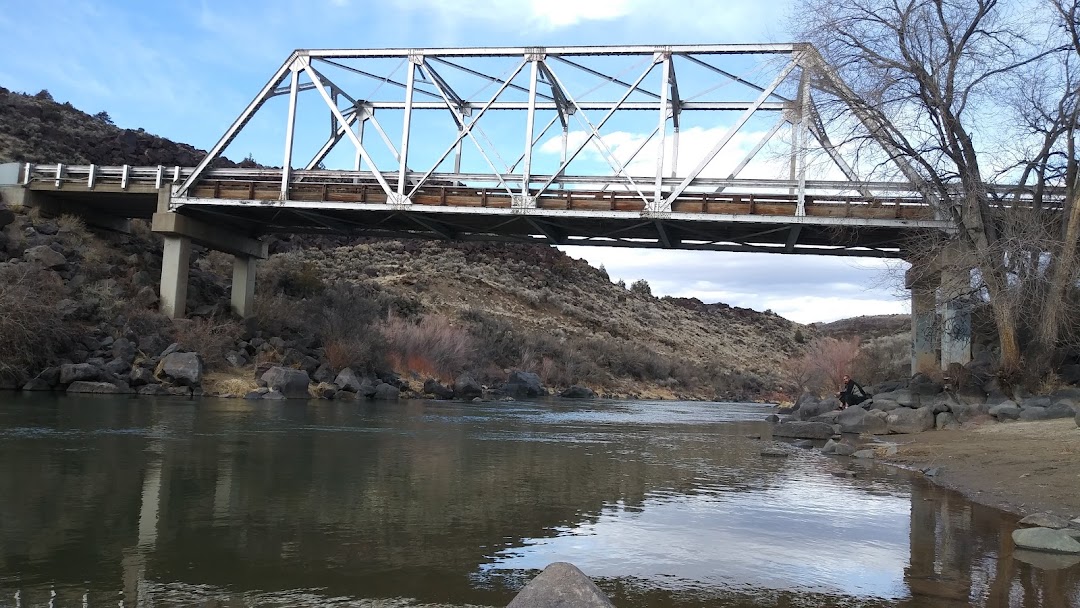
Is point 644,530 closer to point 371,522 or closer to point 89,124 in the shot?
point 371,522

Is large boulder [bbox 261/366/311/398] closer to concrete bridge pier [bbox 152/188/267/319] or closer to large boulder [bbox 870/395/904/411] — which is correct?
concrete bridge pier [bbox 152/188/267/319]

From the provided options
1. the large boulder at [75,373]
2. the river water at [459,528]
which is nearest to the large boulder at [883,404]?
the river water at [459,528]

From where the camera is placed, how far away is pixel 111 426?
49.4 feet

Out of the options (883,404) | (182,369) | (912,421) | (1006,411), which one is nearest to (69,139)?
(182,369)

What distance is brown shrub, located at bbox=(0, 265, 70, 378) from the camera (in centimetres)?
Answer: 2488

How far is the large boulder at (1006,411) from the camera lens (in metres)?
18.6

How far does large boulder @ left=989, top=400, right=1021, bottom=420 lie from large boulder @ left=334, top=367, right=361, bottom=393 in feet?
70.9

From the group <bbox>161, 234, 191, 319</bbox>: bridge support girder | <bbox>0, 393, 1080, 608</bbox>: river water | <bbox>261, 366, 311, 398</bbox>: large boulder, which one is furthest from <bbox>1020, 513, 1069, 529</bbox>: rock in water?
<bbox>161, 234, 191, 319</bbox>: bridge support girder

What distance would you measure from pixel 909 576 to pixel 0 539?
265 inches

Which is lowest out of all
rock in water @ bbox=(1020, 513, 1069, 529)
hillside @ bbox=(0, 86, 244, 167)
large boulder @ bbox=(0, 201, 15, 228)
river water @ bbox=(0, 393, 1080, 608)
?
river water @ bbox=(0, 393, 1080, 608)

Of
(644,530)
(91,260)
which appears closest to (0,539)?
(644,530)

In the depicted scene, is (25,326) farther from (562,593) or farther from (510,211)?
(562,593)

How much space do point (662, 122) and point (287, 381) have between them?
→ 54.5ft

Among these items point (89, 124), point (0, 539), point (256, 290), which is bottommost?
point (0, 539)
